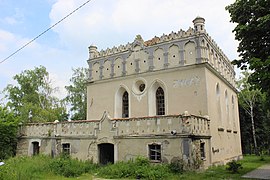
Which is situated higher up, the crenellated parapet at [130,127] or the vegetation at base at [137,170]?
the crenellated parapet at [130,127]

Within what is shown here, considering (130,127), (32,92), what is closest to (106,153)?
(130,127)

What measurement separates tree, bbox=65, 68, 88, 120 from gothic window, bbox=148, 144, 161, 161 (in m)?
20.5

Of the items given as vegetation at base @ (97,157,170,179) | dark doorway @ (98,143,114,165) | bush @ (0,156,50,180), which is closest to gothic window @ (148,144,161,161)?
vegetation at base @ (97,157,170,179)

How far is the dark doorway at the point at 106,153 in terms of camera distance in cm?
1730

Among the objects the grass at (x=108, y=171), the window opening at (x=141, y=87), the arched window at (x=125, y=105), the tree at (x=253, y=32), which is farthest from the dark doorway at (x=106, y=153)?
the tree at (x=253, y=32)

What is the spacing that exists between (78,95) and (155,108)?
1903 cm

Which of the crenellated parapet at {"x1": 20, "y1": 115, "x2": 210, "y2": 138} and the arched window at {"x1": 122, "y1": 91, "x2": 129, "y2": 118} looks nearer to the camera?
the crenellated parapet at {"x1": 20, "y1": 115, "x2": 210, "y2": 138}

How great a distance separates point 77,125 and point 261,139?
2662 cm

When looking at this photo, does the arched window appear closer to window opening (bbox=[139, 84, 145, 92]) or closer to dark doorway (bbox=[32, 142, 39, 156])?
window opening (bbox=[139, 84, 145, 92])

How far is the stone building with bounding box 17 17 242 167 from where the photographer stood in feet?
49.4

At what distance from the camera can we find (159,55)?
65.8 feet

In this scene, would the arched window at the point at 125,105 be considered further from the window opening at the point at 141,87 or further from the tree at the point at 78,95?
the tree at the point at 78,95

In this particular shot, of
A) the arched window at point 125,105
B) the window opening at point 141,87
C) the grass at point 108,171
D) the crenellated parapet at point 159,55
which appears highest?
the crenellated parapet at point 159,55

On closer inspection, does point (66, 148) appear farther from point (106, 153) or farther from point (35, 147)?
point (35, 147)
